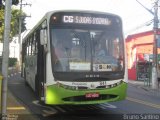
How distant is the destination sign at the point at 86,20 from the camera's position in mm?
12914

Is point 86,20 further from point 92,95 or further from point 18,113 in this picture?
point 18,113

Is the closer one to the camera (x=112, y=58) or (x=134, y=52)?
(x=112, y=58)

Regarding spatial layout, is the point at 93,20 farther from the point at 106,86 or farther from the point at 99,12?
the point at 106,86

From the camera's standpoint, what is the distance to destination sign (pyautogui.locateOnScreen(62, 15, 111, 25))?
1291 cm

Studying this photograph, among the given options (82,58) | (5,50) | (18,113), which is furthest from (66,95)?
A: (5,50)

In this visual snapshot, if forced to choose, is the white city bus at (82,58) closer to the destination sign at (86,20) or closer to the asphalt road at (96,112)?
the destination sign at (86,20)

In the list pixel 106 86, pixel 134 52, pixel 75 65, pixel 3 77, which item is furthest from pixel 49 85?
pixel 134 52

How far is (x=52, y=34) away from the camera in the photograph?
41.5 ft

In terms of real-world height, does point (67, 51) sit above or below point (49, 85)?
above

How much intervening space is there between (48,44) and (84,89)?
1.74 meters

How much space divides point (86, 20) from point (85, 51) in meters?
1.06

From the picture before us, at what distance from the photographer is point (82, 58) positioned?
12.5 meters

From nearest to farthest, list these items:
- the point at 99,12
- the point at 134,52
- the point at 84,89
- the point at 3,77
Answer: the point at 3,77 < the point at 84,89 < the point at 99,12 < the point at 134,52

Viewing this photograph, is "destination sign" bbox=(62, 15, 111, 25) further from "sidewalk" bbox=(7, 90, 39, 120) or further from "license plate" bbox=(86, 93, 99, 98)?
"sidewalk" bbox=(7, 90, 39, 120)
